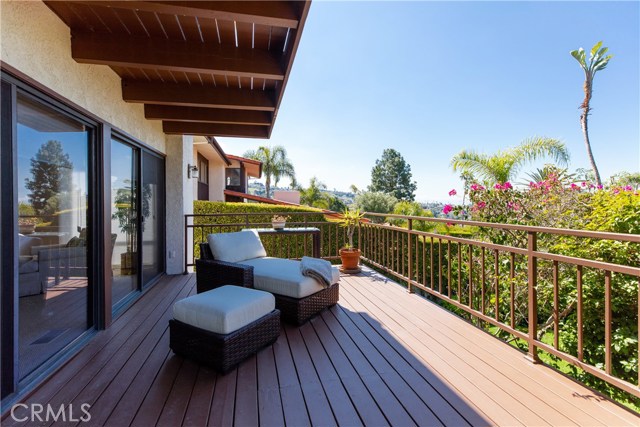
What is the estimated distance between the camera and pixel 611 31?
9742mm

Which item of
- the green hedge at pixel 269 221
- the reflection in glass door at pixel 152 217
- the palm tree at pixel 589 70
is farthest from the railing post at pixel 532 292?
the palm tree at pixel 589 70

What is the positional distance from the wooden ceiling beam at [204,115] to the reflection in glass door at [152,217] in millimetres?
607

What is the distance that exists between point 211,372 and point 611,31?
49.0ft

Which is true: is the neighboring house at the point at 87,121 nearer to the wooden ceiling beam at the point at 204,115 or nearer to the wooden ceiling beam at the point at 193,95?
the wooden ceiling beam at the point at 193,95

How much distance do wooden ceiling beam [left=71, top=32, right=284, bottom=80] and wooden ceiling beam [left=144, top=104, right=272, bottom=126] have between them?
139 cm

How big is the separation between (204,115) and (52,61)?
1.91 meters

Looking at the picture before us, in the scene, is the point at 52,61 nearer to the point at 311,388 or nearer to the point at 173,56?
the point at 173,56

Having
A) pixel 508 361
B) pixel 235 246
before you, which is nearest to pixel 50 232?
pixel 235 246

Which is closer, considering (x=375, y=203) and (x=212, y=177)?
(x=212, y=177)

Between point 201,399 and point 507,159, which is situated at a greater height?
point 507,159

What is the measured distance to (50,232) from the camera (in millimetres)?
2072

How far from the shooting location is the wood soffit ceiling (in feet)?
5.96

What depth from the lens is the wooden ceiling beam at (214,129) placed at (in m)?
4.47

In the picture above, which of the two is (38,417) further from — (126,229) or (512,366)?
(512,366)
